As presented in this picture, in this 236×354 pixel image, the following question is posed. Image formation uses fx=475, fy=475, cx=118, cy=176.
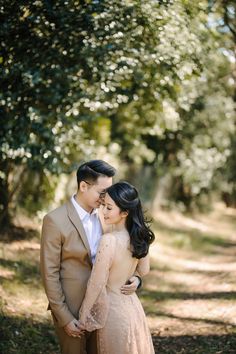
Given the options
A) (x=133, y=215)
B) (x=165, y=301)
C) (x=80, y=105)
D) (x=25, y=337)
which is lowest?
(x=165, y=301)

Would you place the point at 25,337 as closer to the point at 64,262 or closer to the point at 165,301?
the point at 64,262

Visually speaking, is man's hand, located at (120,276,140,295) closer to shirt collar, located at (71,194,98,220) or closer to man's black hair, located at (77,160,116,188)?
shirt collar, located at (71,194,98,220)

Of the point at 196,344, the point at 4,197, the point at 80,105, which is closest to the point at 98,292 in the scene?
the point at 196,344

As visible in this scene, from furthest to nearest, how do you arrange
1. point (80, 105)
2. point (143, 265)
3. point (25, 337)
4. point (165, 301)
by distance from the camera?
point (165, 301), point (80, 105), point (25, 337), point (143, 265)

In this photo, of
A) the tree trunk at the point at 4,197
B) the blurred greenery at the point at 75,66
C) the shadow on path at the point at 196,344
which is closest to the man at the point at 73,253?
the shadow on path at the point at 196,344

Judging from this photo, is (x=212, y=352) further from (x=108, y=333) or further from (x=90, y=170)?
(x=90, y=170)

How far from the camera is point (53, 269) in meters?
3.86

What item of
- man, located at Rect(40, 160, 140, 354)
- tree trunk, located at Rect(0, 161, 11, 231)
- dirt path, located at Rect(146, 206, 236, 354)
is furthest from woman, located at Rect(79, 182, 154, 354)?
tree trunk, located at Rect(0, 161, 11, 231)

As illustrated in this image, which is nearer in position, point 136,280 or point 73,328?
point 73,328

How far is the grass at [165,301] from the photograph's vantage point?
20.5ft

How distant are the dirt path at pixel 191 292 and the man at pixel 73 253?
273 centimetres

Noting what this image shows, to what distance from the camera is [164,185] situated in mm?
19844

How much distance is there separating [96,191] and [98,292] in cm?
84

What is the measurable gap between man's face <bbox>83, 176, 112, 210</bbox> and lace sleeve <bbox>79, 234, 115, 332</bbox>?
42 centimetres
